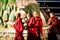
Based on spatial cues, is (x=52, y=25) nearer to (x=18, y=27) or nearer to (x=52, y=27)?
(x=52, y=27)

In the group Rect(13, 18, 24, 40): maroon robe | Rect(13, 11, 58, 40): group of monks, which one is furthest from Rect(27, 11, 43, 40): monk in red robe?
Rect(13, 18, 24, 40): maroon robe

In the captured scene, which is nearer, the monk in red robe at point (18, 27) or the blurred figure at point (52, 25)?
the monk in red robe at point (18, 27)

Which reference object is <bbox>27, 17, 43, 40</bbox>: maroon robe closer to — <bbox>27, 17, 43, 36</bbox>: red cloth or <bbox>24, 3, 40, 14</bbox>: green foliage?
<bbox>27, 17, 43, 36</bbox>: red cloth

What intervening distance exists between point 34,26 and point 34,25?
0.06 ft

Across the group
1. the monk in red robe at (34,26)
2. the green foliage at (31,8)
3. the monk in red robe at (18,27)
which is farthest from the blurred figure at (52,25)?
the monk in red robe at (18,27)

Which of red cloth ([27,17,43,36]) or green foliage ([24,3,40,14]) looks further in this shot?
green foliage ([24,3,40,14])

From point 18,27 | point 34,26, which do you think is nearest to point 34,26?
point 34,26

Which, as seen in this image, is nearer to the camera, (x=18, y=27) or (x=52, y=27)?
(x=18, y=27)

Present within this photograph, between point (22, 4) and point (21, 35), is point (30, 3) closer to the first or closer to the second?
point (22, 4)

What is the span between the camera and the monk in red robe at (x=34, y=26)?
581cm

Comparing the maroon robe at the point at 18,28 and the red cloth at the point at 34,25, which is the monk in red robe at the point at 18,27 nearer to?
the maroon robe at the point at 18,28

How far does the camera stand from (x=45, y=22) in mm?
5949

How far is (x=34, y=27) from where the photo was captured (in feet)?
19.1

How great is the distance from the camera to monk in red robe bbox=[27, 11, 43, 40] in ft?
19.1
